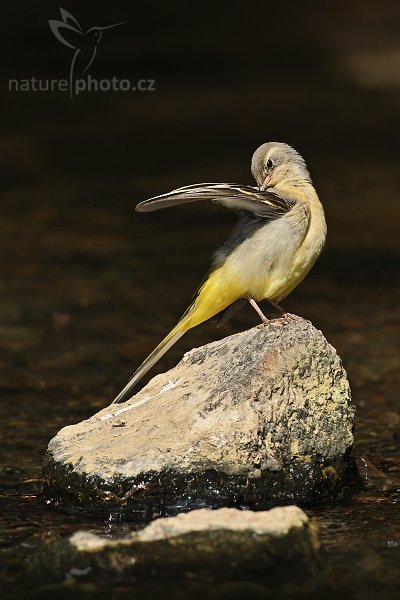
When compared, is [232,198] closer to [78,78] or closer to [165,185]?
[165,185]

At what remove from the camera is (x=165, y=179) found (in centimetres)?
1656

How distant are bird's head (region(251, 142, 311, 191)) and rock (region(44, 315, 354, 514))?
1224mm

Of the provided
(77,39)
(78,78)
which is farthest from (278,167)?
(77,39)

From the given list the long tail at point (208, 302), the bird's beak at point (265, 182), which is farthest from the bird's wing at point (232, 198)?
the long tail at point (208, 302)

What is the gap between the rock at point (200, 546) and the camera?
17.4 feet

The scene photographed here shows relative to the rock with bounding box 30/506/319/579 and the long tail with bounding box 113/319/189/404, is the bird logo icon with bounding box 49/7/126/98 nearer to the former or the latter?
the long tail with bounding box 113/319/189/404

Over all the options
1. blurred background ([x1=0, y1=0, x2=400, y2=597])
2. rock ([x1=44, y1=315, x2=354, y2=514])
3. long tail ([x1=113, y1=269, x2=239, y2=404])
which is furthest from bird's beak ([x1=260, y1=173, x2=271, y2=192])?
blurred background ([x1=0, y1=0, x2=400, y2=597])

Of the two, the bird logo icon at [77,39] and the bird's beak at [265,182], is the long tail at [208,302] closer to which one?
the bird's beak at [265,182]

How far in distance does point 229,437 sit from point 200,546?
873 mm

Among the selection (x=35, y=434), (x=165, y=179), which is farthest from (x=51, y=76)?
(x=35, y=434)

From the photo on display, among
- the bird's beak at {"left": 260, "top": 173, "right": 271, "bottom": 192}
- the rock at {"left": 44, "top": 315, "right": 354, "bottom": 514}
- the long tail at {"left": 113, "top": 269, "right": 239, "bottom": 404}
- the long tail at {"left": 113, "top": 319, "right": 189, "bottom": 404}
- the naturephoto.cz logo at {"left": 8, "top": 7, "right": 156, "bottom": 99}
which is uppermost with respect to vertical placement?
the naturephoto.cz logo at {"left": 8, "top": 7, "right": 156, "bottom": 99}

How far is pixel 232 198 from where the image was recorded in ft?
21.0

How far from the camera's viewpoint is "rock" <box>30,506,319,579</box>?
17.4 ft

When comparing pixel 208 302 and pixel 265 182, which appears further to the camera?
pixel 265 182
